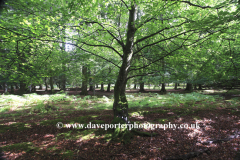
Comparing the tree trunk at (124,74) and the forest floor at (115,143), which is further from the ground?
the tree trunk at (124,74)

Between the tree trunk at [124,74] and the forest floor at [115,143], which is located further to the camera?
the tree trunk at [124,74]

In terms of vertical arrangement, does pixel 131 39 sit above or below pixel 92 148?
above

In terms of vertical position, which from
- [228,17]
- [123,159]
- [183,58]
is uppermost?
[228,17]

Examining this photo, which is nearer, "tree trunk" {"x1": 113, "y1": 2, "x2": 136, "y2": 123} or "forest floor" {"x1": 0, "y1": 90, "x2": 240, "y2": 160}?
"forest floor" {"x1": 0, "y1": 90, "x2": 240, "y2": 160}

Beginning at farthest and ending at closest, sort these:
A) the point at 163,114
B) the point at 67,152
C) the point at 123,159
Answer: the point at 163,114 → the point at 67,152 → the point at 123,159

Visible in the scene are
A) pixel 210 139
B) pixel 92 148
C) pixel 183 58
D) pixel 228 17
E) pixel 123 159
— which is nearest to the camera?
pixel 228 17

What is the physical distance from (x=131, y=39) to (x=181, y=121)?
5.09 m

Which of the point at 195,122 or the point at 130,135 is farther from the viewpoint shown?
the point at 195,122

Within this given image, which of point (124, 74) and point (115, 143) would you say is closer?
point (115, 143)

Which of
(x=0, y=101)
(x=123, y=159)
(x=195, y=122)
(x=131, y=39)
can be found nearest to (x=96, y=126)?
(x=123, y=159)

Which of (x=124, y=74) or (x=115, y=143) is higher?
(x=124, y=74)

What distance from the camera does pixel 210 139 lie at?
170 inches

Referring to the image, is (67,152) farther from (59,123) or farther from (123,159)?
(59,123)

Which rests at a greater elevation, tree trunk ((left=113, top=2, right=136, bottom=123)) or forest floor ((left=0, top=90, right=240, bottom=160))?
tree trunk ((left=113, top=2, right=136, bottom=123))
